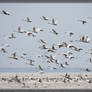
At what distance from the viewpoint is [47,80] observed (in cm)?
960

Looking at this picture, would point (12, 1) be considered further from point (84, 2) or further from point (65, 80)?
point (65, 80)

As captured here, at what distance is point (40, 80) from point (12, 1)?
226 cm

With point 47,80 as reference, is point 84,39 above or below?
above

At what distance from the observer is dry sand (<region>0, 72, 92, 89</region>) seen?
9352 mm

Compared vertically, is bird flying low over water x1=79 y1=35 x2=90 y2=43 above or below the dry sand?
above

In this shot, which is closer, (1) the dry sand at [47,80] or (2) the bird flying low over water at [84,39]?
(2) the bird flying low over water at [84,39]

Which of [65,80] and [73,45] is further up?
[73,45]

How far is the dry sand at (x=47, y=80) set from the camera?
9352 millimetres

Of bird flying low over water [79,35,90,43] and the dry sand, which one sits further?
the dry sand

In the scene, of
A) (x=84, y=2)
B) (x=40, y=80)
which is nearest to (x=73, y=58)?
(x=40, y=80)

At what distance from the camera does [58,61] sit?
9.47m

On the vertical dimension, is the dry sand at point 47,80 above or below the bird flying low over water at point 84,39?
below

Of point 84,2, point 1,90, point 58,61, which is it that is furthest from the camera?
point 58,61

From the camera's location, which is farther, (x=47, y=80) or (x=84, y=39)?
(x=47, y=80)
